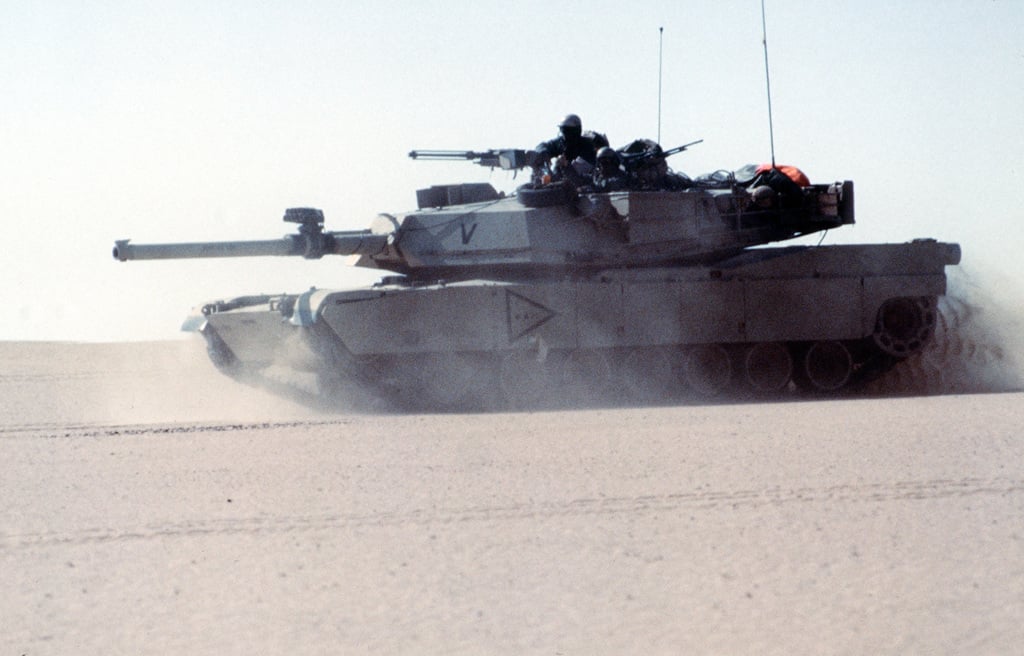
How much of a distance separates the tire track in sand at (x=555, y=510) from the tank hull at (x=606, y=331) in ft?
23.2

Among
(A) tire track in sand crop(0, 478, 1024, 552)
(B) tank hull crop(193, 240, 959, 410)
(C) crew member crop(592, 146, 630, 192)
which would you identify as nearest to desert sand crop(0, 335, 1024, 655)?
(A) tire track in sand crop(0, 478, 1024, 552)

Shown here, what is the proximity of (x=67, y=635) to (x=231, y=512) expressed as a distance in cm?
289

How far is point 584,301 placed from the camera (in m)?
16.6

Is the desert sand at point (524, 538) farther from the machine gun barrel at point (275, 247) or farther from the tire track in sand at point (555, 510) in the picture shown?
the machine gun barrel at point (275, 247)

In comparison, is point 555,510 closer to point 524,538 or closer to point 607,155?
point 524,538

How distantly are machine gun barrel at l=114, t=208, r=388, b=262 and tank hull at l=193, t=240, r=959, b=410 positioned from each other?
0.59m

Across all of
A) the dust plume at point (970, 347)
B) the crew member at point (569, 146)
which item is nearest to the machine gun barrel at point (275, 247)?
the crew member at point (569, 146)

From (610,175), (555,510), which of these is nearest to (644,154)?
(610,175)

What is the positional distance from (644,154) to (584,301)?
7.04 feet

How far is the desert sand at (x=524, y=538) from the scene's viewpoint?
6.05m

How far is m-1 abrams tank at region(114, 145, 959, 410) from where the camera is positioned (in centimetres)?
1609

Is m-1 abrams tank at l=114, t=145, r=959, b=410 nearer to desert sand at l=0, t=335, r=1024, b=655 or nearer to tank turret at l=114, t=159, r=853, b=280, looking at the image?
tank turret at l=114, t=159, r=853, b=280

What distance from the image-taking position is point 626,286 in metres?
16.9

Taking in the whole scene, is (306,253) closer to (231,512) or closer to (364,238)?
(364,238)
